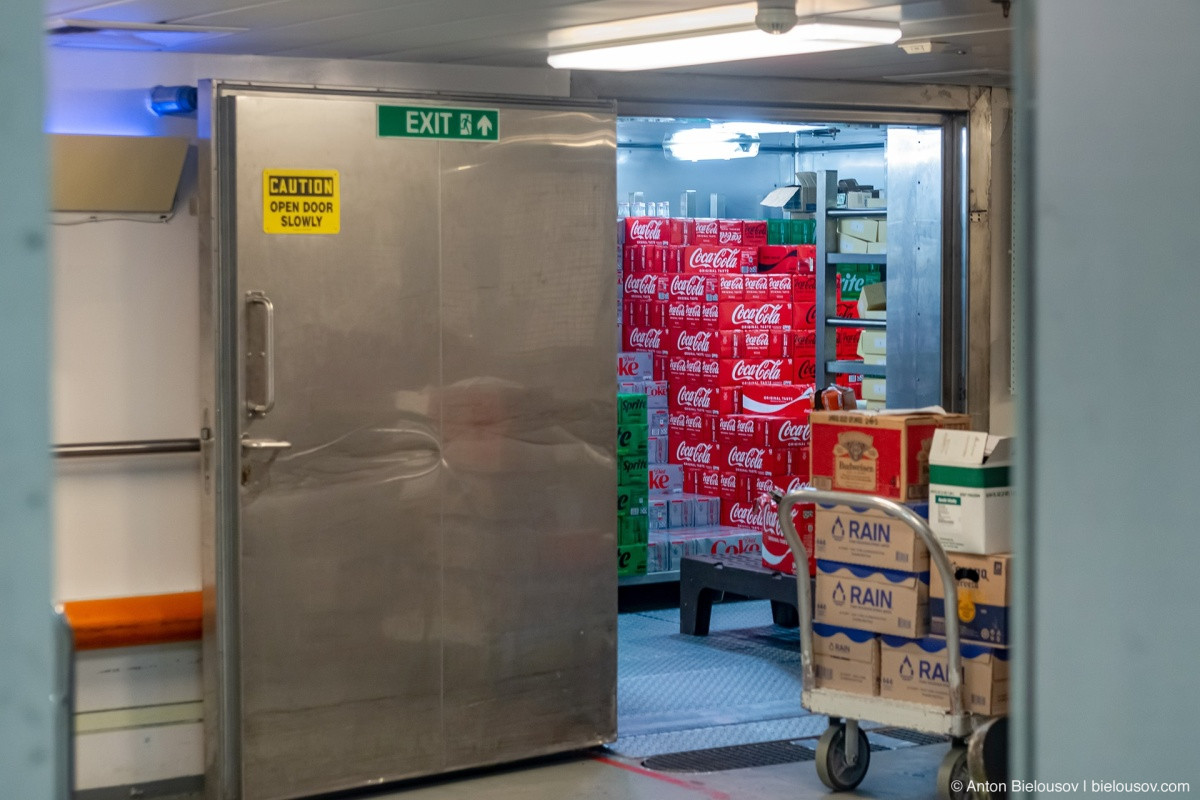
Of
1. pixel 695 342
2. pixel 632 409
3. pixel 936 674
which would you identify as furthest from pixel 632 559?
pixel 936 674

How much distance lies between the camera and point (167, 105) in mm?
4520

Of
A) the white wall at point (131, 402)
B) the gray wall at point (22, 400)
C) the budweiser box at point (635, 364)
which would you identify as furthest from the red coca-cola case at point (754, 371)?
the gray wall at point (22, 400)

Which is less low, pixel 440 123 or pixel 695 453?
pixel 440 123

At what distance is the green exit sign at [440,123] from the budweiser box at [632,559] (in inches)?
121

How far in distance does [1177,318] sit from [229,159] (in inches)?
137

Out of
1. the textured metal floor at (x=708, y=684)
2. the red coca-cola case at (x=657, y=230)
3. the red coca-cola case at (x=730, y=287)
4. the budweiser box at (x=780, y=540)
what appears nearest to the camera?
the textured metal floor at (x=708, y=684)

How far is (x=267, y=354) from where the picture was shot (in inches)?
172

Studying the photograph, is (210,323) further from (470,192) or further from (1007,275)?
(1007,275)

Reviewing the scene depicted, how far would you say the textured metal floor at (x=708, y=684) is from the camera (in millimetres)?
5305

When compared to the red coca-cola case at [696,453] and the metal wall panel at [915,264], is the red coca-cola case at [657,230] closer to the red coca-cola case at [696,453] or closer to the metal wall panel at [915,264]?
the red coca-cola case at [696,453]

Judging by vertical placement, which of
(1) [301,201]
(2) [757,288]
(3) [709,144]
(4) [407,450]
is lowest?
(4) [407,450]

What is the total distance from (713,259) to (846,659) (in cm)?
421

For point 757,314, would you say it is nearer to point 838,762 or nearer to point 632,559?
point 632,559

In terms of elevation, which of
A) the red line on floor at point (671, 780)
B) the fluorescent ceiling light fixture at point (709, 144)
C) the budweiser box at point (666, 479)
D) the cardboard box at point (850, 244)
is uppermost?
the fluorescent ceiling light fixture at point (709, 144)
